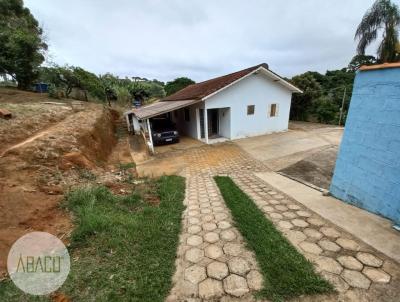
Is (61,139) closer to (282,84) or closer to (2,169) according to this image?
(2,169)

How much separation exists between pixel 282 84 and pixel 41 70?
2095 cm

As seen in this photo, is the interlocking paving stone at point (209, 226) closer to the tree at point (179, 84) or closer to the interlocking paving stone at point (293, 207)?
the interlocking paving stone at point (293, 207)

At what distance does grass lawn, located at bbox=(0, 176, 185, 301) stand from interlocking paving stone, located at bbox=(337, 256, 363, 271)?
7.95ft

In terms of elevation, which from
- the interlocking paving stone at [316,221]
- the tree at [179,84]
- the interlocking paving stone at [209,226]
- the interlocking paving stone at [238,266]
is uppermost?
the tree at [179,84]

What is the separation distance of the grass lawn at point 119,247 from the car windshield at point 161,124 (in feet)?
28.2

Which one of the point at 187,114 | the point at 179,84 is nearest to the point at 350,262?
the point at 187,114

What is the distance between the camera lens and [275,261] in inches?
106

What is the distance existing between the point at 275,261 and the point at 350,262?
1.01 m

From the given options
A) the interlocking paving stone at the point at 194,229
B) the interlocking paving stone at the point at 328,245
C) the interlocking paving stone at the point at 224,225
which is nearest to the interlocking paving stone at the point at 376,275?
the interlocking paving stone at the point at 328,245

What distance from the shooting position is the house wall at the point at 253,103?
39.5 feet

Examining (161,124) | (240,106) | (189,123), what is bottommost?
(189,123)

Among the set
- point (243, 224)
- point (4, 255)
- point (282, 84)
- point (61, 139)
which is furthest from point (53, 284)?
point (282, 84)

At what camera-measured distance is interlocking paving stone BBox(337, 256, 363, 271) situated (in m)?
2.50

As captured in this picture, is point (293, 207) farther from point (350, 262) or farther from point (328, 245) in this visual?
point (350, 262)
